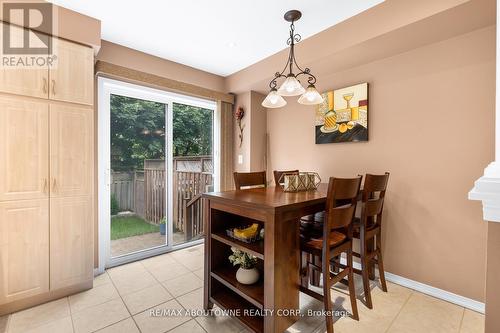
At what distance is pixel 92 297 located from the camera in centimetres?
212

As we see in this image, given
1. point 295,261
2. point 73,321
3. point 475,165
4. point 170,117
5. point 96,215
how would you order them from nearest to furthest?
point 295,261 < point 73,321 < point 475,165 < point 96,215 < point 170,117

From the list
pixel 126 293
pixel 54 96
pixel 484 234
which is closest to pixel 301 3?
pixel 54 96

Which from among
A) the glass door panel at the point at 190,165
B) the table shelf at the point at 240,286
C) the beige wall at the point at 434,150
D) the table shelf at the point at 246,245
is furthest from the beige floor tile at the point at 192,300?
the beige wall at the point at 434,150

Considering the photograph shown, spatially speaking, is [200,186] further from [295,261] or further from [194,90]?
[295,261]

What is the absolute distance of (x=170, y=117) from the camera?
3.18 meters

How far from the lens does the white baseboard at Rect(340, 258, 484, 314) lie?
1.94 meters

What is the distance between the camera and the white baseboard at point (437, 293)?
1.94 m

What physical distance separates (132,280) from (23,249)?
3.13 feet

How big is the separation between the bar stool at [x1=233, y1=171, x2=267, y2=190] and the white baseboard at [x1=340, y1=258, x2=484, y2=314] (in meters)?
1.62

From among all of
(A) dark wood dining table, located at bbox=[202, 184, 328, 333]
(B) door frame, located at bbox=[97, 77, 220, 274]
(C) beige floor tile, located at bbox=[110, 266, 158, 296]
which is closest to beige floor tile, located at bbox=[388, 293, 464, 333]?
(A) dark wood dining table, located at bbox=[202, 184, 328, 333]

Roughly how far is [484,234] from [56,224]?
11.8ft

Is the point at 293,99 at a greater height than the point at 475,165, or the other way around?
the point at 293,99

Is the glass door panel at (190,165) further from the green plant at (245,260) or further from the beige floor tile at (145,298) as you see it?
the green plant at (245,260)

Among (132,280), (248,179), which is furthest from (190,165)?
(132,280)
